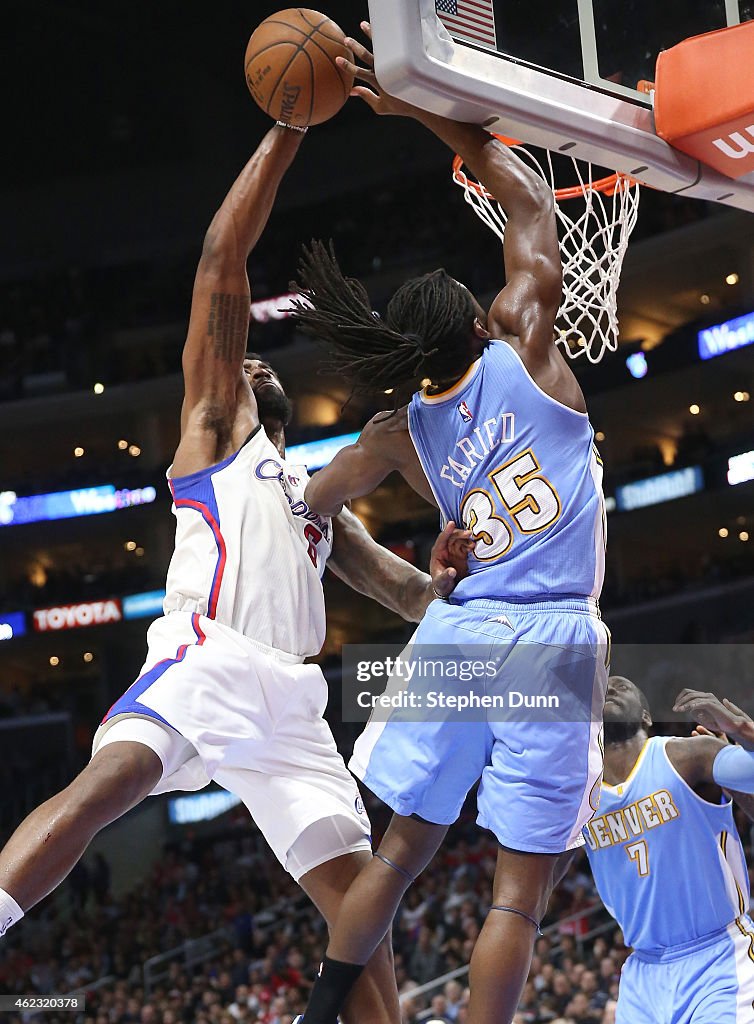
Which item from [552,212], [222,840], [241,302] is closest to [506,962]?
[552,212]

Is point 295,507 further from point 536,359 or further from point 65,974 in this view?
point 65,974

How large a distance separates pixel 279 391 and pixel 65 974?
11572 mm

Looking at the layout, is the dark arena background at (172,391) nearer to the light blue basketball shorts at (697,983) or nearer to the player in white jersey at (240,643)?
the light blue basketball shorts at (697,983)

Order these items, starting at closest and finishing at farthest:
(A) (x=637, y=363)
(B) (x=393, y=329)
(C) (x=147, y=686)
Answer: (B) (x=393, y=329), (C) (x=147, y=686), (A) (x=637, y=363)

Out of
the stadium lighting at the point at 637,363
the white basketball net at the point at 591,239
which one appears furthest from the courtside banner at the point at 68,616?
the white basketball net at the point at 591,239

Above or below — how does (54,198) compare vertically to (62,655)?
above

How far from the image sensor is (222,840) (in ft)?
55.3

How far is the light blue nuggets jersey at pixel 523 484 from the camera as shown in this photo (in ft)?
10.9

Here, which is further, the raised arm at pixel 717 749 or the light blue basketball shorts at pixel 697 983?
the light blue basketball shorts at pixel 697 983

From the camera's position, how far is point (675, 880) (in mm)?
4328

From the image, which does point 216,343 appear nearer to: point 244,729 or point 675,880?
point 244,729

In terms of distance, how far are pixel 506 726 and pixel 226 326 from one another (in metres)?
1.76

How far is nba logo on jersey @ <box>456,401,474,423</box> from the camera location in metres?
3.40

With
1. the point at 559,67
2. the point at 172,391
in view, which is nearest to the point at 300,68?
the point at 559,67
